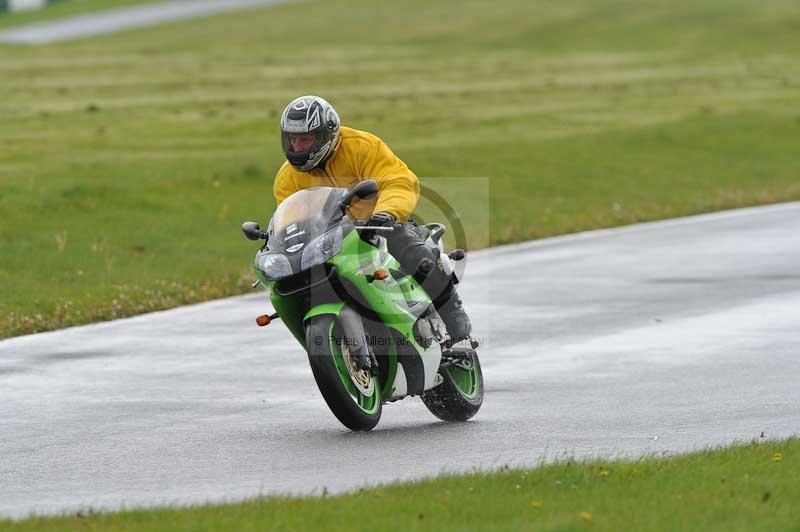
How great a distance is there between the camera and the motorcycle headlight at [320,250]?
882 cm

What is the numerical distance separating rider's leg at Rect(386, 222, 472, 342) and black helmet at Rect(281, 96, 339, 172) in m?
0.67

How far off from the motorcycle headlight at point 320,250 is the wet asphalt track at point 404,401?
38.4 inches

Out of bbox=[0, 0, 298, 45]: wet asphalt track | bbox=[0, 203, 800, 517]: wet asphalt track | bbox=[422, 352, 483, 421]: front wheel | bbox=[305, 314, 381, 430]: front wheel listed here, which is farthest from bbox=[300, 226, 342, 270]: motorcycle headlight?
bbox=[0, 0, 298, 45]: wet asphalt track

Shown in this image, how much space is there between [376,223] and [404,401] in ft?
6.66

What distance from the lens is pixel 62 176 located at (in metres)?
24.4

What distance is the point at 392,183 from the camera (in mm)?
9500

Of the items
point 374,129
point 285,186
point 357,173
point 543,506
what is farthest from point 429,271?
point 374,129

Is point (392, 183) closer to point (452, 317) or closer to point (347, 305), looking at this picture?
point (347, 305)

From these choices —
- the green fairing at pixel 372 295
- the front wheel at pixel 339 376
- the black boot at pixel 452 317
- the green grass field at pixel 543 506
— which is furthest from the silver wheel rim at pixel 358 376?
the green grass field at pixel 543 506

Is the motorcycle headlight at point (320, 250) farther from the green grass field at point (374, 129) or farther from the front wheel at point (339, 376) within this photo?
the green grass field at point (374, 129)

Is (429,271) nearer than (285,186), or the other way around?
(285,186)

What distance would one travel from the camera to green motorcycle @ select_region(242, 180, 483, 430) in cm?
886

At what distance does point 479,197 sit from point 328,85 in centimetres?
2064

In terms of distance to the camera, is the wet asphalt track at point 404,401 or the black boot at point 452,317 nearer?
the wet asphalt track at point 404,401
